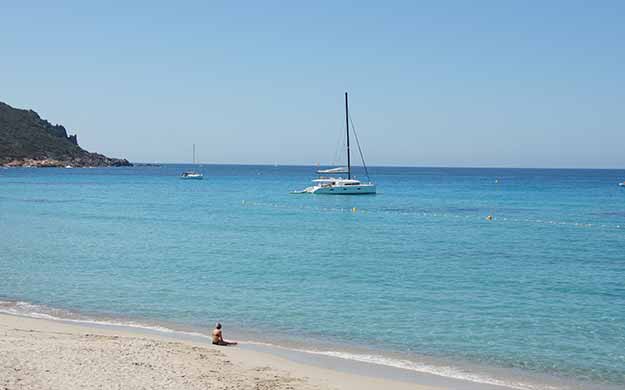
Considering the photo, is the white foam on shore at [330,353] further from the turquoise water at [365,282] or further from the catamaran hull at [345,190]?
the catamaran hull at [345,190]

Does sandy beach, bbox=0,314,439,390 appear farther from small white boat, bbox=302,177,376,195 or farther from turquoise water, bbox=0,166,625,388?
small white boat, bbox=302,177,376,195

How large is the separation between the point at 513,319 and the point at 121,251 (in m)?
23.0

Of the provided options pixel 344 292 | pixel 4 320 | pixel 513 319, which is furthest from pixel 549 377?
pixel 4 320

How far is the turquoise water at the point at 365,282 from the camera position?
18984 mm

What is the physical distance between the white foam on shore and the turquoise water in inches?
9.8

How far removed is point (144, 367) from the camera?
14812mm

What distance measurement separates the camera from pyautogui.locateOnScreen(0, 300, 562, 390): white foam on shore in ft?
52.0

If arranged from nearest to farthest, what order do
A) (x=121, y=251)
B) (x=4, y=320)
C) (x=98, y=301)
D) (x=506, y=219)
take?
(x=4, y=320) → (x=98, y=301) → (x=121, y=251) → (x=506, y=219)

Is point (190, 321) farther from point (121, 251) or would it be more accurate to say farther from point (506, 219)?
point (506, 219)

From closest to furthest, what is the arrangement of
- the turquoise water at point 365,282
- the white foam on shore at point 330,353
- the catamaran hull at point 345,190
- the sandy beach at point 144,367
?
1. the sandy beach at point 144,367
2. the white foam on shore at point 330,353
3. the turquoise water at point 365,282
4. the catamaran hull at point 345,190

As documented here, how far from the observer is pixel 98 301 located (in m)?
24.6

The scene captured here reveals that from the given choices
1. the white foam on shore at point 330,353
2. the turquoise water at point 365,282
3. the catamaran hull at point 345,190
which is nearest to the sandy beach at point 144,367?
the white foam on shore at point 330,353

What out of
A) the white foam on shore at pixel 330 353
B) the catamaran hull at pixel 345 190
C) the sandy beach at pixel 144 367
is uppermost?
the catamaran hull at pixel 345 190

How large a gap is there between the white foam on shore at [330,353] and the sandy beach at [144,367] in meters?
1.37
